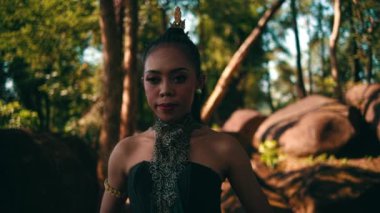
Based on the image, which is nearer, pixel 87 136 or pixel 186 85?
pixel 186 85

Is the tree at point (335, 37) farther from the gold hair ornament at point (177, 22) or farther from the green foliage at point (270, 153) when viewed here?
the gold hair ornament at point (177, 22)

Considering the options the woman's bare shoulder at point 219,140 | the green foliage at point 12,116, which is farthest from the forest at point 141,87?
the woman's bare shoulder at point 219,140

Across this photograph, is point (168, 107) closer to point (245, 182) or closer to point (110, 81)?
point (245, 182)

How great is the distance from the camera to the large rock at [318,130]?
12.0 metres

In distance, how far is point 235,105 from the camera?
2856 cm

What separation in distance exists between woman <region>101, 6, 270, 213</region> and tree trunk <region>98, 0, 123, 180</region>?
4960 millimetres

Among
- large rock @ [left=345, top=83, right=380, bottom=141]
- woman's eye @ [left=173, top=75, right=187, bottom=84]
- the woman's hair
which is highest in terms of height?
the woman's hair

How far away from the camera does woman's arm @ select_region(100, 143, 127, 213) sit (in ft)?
7.58

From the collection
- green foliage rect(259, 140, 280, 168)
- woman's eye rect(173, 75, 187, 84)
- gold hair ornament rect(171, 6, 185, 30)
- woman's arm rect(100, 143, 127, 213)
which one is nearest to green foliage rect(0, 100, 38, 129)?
woman's arm rect(100, 143, 127, 213)

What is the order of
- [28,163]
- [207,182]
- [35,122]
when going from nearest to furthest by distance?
1. [207,182]
2. [28,163]
3. [35,122]

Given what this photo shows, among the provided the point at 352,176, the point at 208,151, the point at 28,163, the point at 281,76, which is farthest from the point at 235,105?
the point at 208,151

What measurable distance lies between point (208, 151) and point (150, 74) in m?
0.58

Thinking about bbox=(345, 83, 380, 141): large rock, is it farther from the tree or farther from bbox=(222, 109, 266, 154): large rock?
bbox=(222, 109, 266, 154): large rock

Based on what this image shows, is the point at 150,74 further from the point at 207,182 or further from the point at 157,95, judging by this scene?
the point at 207,182
